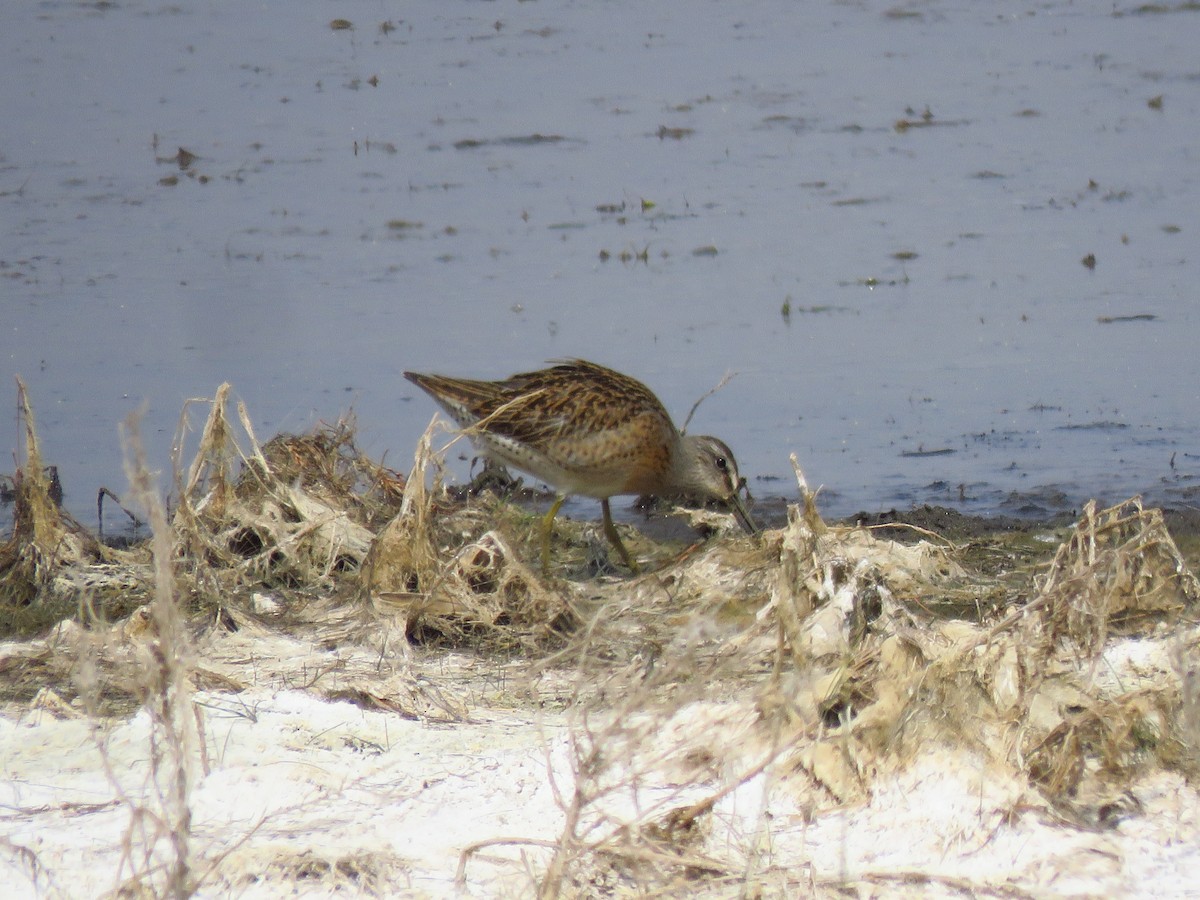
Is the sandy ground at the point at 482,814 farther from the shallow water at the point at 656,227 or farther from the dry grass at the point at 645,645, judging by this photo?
the shallow water at the point at 656,227

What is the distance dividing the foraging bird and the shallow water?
2.31 ft

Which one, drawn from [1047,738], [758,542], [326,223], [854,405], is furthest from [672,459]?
[326,223]

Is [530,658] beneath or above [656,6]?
beneath

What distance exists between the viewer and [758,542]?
6.95 metres

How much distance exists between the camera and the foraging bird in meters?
7.48

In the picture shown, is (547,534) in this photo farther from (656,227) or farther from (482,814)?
(656,227)

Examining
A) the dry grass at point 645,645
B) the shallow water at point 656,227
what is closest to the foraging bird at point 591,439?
the dry grass at point 645,645

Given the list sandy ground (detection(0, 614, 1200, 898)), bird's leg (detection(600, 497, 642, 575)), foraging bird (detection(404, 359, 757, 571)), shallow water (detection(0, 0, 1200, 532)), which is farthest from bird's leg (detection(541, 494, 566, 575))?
sandy ground (detection(0, 614, 1200, 898))

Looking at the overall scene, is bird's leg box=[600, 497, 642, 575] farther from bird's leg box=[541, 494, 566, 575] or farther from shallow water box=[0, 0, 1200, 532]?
shallow water box=[0, 0, 1200, 532]

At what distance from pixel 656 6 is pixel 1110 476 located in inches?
445

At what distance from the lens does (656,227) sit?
11859 millimetres

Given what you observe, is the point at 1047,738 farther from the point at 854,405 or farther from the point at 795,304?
the point at 795,304

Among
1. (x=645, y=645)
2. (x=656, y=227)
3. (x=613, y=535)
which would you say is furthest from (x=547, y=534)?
(x=656, y=227)

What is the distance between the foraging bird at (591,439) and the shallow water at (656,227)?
2.31 ft
